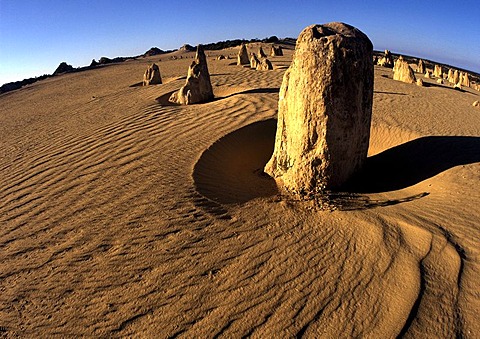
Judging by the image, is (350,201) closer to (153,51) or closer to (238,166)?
(238,166)

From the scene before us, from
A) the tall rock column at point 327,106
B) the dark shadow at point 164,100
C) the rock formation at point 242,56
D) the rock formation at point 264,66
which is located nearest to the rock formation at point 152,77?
the dark shadow at point 164,100

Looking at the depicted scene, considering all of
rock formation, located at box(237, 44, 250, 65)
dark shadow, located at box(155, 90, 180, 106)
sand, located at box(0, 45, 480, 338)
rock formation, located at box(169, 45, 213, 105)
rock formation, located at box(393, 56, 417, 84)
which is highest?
rock formation, located at box(237, 44, 250, 65)

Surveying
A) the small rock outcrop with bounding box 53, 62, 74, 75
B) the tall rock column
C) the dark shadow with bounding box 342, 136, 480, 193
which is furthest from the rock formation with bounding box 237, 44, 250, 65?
the small rock outcrop with bounding box 53, 62, 74, 75

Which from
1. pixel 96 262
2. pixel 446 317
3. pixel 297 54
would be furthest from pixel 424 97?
pixel 96 262

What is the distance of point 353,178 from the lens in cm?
475

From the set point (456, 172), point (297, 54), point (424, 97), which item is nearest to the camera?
point (297, 54)

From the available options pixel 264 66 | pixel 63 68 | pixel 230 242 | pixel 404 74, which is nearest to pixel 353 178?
pixel 230 242

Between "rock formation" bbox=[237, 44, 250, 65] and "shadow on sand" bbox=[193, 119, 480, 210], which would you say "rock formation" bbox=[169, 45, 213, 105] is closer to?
"shadow on sand" bbox=[193, 119, 480, 210]

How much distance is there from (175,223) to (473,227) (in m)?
3.28

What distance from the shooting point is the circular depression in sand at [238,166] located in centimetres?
460

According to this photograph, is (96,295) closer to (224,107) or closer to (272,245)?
(272,245)

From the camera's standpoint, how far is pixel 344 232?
144 inches

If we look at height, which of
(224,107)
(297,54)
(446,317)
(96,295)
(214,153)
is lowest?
(446,317)

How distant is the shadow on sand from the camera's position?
14.5ft
